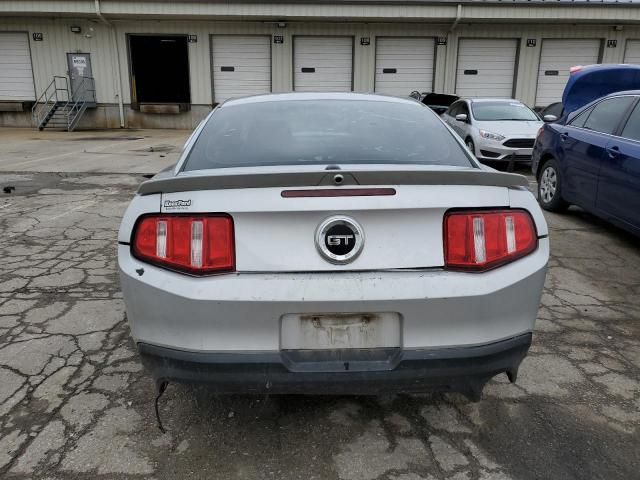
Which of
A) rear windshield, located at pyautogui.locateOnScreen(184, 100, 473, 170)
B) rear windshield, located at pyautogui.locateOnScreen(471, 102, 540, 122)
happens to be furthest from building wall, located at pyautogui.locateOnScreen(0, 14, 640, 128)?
rear windshield, located at pyautogui.locateOnScreen(184, 100, 473, 170)

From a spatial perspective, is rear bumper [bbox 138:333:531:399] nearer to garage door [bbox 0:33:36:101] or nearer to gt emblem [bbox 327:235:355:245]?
gt emblem [bbox 327:235:355:245]

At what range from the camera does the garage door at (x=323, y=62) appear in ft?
63.6

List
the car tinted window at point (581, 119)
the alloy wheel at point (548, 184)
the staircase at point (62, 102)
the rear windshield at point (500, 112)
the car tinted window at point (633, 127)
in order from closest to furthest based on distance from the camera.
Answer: the car tinted window at point (633, 127) → the car tinted window at point (581, 119) → the alloy wheel at point (548, 184) → the rear windshield at point (500, 112) → the staircase at point (62, 102)

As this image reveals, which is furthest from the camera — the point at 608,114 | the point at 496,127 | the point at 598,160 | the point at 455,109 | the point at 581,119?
the point at 455,109

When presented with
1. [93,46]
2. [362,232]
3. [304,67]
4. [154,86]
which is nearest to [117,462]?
[362,232]

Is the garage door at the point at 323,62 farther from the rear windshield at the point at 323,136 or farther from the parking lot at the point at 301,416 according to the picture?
the rear windshield at the point at 323,136

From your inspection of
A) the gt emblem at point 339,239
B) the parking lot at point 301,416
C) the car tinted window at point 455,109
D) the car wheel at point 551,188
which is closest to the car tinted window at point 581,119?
the car wheel at point 551,188

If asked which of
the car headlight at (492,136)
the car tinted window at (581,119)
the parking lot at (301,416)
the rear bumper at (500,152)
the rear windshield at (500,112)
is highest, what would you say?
the car tinted window at (581,119)

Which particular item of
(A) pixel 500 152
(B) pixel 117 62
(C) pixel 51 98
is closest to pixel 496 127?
(A) pixel 500 152

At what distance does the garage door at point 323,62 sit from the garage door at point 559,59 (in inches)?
292

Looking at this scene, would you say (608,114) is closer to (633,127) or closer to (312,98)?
(633,127)

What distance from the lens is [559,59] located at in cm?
1956

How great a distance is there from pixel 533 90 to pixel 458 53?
130 inches

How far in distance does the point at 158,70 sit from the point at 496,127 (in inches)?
742
